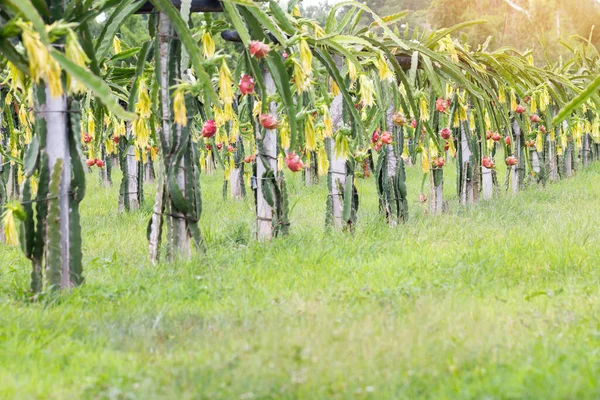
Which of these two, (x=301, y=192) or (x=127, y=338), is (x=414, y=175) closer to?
(x=301, y=192)

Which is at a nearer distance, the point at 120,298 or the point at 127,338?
the point at 127,338

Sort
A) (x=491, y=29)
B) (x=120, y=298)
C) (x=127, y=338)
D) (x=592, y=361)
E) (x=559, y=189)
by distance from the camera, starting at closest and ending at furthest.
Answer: (x=592, y=361) → (x=127, y=338) → (x=120, y=298) → (x=559, y=189) → (x=491, y=29)

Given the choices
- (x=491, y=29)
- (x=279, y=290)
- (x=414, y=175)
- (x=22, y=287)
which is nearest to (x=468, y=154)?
(x=279, y=290)

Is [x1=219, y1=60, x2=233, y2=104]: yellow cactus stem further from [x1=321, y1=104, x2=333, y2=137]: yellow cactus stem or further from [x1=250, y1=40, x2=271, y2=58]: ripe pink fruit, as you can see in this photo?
[x1=321, y1=104, x2=333, y2=137]: yellow cactus stem

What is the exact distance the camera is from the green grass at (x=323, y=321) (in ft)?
9.66

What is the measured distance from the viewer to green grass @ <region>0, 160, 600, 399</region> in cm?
295

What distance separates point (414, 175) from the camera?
58.3 feet

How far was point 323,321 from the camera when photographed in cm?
365

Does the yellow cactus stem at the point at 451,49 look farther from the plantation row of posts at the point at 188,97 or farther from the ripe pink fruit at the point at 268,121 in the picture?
the ripe pink fruit at the point at 268,121

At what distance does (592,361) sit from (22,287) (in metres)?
3.36

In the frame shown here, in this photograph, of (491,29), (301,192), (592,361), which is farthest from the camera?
(491,29)

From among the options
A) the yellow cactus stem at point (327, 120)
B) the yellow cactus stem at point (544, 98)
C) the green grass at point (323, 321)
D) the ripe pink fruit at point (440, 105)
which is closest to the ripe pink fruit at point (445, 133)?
the ripe pink fruit at point (440, 105)

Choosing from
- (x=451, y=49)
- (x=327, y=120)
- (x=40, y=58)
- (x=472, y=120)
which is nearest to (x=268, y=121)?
(x=327, y=120)

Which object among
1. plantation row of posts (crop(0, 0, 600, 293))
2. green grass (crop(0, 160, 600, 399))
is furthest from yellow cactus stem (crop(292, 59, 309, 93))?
green grass (crop(0, 160, 600, 399))
